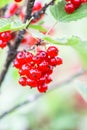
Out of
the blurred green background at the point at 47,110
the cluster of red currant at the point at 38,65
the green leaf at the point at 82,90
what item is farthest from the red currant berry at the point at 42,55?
the blurred green background at the point at 47,110

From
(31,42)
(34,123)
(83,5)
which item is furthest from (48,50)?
(34,123)

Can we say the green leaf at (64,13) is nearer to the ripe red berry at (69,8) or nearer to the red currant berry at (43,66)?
the ripe red berry at (69,8)

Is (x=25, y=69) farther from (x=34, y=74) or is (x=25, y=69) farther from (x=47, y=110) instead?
(x=47, y=110)

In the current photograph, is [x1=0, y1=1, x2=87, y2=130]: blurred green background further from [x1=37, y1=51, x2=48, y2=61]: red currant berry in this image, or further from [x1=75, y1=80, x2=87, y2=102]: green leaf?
[x1=37, y1=51, x2=48, y2=61]: red currant berry

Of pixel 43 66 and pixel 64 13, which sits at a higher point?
pixel 64 13

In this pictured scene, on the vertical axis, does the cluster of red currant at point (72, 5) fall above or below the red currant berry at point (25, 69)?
above

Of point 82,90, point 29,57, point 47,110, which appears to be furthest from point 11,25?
point 47,110
